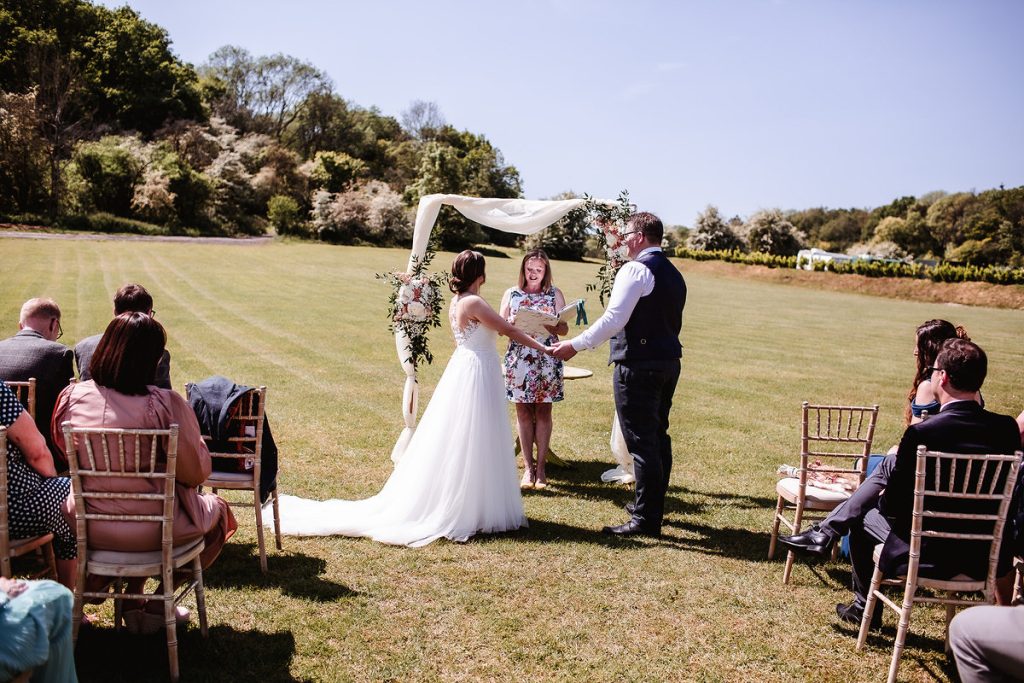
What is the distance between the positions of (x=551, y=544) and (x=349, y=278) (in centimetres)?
2602

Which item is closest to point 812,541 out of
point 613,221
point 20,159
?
point 613,221

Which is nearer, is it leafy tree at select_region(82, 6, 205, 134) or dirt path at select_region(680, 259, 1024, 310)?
dirt path at select_region(680, 259, 1024, 310)

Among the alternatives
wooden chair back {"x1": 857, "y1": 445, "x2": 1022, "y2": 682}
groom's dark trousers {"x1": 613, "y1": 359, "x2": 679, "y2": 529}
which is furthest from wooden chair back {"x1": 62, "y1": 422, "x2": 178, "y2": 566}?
wooden chair back {"x1": 857, "y1": 445, "x2": 1022, "y2": 682}

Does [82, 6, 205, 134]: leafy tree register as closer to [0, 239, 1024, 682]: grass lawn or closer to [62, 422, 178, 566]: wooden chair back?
[0, 239, 1024, 682]: grass lawn

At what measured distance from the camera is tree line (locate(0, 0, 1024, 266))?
4109 centimetres

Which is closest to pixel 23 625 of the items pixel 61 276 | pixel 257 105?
pixel 61 276

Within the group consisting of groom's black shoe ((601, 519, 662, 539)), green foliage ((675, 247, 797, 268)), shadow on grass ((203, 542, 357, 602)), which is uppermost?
green foliage ((675, 247, 797, 268))

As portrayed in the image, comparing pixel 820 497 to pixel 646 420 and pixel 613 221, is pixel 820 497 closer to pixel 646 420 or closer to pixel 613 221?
pixel 646 420

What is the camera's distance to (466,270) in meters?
6.29

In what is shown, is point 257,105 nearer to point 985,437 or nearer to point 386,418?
point 386,418

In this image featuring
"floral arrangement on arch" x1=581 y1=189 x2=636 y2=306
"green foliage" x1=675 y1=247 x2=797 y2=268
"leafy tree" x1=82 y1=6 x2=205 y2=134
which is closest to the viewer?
"floral arrangement on arch" x1=581 y1=189 x2=636 y2=306

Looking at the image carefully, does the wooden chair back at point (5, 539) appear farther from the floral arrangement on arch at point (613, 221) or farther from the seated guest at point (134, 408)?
the floral arrangement on arch at point (613, 221)

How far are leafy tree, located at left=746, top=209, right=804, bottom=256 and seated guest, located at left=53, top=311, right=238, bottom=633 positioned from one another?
67.2 metres

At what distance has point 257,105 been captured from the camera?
7294 cm
